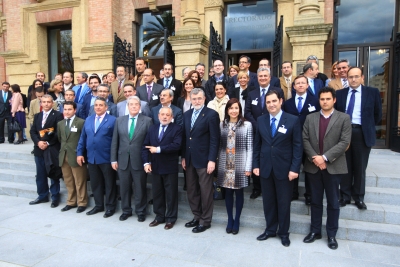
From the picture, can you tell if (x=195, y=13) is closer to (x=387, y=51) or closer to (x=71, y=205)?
(x=387, y=51)

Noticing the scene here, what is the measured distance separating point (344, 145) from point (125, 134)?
129 inches

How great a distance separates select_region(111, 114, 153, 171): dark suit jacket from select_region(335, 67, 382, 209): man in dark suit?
312 centimetres

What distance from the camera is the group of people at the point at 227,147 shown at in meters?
3.94

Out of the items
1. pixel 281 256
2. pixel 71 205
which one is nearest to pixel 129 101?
pixel 71 205

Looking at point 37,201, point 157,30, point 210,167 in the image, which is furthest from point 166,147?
point 157,30

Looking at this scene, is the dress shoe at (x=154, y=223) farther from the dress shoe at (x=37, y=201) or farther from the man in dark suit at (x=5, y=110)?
the man in dark suit at (x=5, y=110)

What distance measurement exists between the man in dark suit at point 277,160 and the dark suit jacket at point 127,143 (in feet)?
6.15

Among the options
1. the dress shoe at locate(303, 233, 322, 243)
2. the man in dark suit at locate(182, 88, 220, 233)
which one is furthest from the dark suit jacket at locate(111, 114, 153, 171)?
the dress shoe at locate(303, 233, 322, 243)

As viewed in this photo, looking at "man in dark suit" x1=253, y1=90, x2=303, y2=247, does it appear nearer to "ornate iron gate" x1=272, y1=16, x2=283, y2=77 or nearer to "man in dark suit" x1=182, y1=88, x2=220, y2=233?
"man in dark suit" x1=182, y1=88, x2=220, y2=233

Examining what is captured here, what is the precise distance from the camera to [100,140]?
5.05 meters

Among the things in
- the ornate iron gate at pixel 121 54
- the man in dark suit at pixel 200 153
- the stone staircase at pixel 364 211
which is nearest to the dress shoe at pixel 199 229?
the man in dark suit at pixel 200 153

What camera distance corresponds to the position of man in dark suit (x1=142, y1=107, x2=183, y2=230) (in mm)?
4520

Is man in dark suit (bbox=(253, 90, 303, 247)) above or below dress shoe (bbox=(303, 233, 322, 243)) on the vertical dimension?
above

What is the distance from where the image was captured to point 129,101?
15.9 feet
